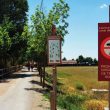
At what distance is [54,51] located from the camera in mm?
12828

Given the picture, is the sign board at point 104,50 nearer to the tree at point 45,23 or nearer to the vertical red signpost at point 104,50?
the vertical red signpost at point 104,50

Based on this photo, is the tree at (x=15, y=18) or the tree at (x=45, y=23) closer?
the tree at (x=45, y=23)

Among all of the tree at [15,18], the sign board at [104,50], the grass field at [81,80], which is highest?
the tree at [15,18]

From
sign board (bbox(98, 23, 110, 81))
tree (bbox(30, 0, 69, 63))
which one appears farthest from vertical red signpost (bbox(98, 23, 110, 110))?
tree (bbox(30, 0, 69, 63))

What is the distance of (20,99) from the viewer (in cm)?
2392

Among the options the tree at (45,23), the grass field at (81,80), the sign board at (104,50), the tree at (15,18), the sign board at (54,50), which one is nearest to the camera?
the sign board at (104,50)

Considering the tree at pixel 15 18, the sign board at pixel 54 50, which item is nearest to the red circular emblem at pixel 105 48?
the sign board at pixel 54 50

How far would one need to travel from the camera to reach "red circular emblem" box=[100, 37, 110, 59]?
11383 millimetres

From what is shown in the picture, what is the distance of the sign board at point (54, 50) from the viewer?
12773 millimetres

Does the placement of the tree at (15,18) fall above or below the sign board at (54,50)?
above

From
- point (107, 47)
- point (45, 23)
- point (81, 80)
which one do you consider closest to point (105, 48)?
point (107, 47)

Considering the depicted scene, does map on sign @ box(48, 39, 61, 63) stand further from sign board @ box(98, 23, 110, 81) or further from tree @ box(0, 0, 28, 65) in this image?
tree @ box(0, 0, 28, 65)

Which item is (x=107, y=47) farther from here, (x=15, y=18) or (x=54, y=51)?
(x=15, y=18)

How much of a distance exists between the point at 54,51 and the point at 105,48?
1888 millimetres
